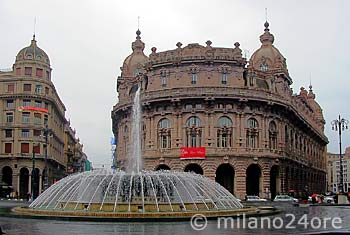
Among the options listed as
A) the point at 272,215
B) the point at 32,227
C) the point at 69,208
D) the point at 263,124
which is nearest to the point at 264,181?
the point at 263,124

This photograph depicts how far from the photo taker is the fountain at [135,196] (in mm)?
23750

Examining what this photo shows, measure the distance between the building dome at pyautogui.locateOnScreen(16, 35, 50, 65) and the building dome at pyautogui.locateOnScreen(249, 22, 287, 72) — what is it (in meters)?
31.2

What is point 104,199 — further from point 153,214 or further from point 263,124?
point 263,124

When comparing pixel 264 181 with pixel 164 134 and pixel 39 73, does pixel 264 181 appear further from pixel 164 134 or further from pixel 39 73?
pixel 39 73

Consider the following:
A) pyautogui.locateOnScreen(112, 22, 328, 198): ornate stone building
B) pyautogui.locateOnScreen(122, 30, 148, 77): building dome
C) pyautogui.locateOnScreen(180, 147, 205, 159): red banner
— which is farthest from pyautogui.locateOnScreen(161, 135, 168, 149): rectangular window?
pyautogui.locateOnScreen(122, 30, 148, 77): building dome

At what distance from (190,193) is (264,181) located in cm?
3567

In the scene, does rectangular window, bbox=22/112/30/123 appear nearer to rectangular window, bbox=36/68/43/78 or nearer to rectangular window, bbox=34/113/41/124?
rectangular window, bbox=34/113/41/124

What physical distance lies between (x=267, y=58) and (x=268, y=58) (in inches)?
5.6

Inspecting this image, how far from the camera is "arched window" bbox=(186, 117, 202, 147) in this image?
59.2 m

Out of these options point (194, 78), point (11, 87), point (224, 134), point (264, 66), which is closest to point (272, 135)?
point (224, 134)

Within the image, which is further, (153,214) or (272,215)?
(272,215)

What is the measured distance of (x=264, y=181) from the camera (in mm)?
60219

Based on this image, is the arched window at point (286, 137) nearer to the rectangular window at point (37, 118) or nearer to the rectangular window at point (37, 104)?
the rectangular window at point (37, 118)

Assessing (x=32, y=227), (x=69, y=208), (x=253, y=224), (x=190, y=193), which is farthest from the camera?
(x=190, y=193)
